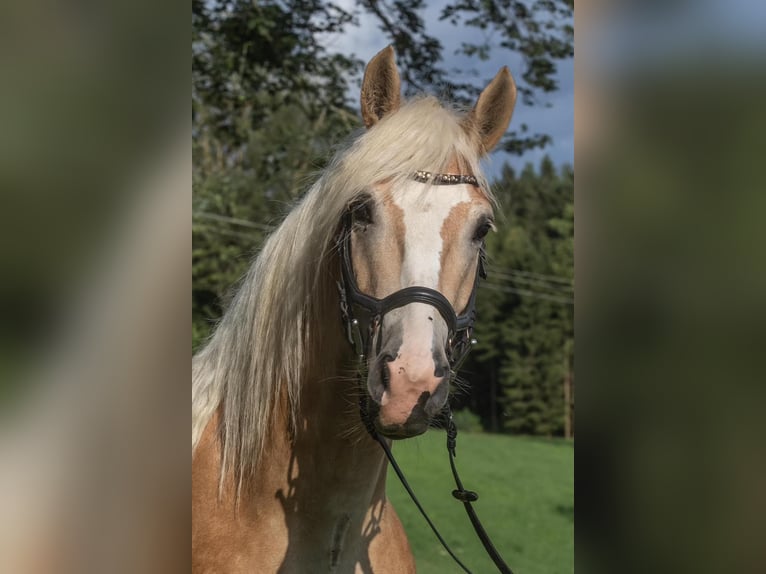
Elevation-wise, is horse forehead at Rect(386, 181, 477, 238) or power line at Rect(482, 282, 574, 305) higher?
horse forehead at Rect(386, 181, 477, 238)

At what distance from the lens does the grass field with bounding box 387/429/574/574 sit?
6473 mm

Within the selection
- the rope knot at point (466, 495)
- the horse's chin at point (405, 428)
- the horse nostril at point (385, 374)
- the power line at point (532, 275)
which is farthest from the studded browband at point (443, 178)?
the power line at point (532, 275)

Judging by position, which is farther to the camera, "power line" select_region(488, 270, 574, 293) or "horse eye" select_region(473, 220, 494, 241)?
"power line" select_region(488, 270, 574, 293)

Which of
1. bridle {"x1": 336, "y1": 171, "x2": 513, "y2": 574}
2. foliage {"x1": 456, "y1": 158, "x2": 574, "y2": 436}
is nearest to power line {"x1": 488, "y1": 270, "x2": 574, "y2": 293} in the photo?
A: foliage {"x1": 456, "y1": 158, "x2": 574, "y2": 436}

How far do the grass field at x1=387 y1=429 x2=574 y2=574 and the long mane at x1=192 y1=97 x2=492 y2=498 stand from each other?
1350 millimetres

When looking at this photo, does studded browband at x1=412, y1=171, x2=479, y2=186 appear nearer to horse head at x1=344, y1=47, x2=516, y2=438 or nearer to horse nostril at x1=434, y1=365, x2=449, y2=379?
horse head at x1=344, y1=47, x2=516, y2=438

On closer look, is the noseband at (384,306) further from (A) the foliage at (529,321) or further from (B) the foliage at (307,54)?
(A) the foliage at (529,321)

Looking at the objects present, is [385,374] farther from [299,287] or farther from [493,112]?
[493,112]

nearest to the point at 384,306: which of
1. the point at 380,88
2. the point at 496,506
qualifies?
the point at 380,88

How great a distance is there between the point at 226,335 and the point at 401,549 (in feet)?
3.08

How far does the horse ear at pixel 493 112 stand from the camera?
2068 millimetres

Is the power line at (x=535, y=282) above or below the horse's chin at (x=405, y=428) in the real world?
below
